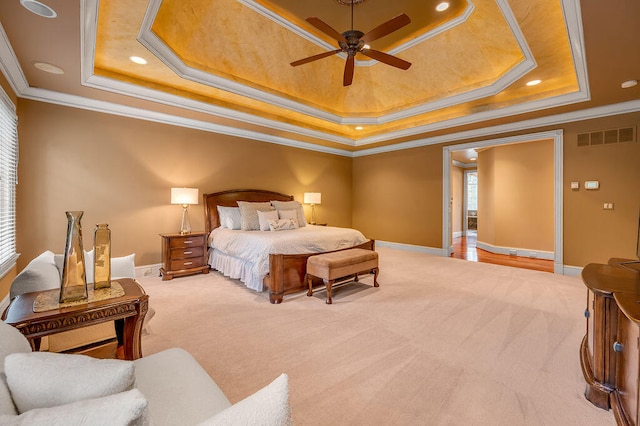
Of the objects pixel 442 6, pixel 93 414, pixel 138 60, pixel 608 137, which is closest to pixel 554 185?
pixel 608 137

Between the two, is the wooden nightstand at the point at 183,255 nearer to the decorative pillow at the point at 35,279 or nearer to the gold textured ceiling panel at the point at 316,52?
the decorative pillow at the point at 35,279

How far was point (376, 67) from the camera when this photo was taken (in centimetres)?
489

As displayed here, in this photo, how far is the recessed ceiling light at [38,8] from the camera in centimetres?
201

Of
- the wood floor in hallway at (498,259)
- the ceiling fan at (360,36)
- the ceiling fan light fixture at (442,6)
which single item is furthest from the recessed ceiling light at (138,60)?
the wood floor in hallway at (498,259)

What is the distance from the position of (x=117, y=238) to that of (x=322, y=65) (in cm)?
427

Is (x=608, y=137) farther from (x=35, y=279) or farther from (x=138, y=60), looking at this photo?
(x=35, y=279)

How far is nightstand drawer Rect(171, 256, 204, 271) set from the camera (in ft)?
14.3

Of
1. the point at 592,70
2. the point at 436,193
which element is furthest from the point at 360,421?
the point at 436,193

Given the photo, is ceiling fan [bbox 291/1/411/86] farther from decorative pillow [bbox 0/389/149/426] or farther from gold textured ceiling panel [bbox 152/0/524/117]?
decorative pillow [bbox 0/389/149/426]

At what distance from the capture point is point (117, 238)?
14.2 ft

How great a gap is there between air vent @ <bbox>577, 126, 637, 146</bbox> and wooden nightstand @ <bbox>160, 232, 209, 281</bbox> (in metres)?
6.29

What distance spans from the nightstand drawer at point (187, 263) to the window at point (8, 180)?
1740 mm

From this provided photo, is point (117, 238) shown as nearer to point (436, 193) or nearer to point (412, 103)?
point (412, 103)

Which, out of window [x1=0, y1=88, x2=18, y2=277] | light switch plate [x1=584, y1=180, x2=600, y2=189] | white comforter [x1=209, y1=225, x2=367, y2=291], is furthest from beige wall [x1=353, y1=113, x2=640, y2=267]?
window [x1=0, y1=88, x2=18, y2=277]
